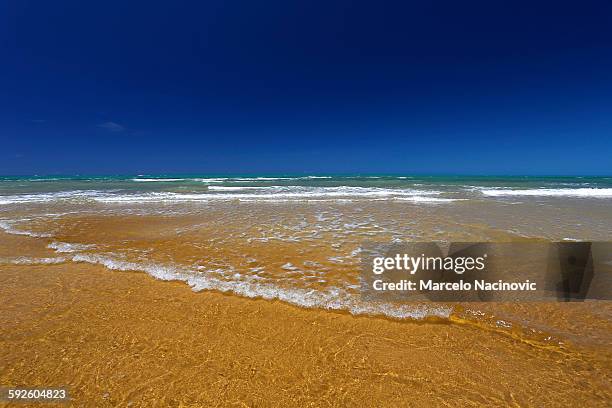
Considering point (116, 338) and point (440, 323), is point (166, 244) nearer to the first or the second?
point (116, 338)

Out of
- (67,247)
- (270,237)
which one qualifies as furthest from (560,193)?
(67,247)

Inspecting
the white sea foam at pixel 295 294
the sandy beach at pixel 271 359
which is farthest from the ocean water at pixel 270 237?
the sandy beach at pixel 271 359

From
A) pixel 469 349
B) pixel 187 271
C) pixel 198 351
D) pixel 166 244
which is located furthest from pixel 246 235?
pixel 469 349

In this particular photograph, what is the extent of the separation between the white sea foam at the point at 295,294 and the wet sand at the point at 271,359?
213mm

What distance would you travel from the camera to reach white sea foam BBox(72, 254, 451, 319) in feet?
12.8

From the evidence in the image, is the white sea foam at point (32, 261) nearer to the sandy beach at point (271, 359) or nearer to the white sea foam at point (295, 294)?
the white sea foam at point (295, 294)

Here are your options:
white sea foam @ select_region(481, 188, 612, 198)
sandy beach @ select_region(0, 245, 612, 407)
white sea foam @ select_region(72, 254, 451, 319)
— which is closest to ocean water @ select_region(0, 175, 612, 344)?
white sea foam @ select_region(72, 254, 451, 319)

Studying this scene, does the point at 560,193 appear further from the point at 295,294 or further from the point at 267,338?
the point at 267,338

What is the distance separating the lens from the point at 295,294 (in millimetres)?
4430

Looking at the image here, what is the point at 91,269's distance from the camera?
5.52 metres

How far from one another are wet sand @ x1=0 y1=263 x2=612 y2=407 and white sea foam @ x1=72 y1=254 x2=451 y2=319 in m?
0.21

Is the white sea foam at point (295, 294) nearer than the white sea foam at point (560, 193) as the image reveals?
Yes

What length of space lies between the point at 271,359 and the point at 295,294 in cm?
150

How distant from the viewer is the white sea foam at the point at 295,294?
3887 mm
